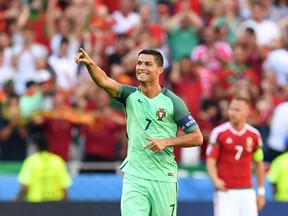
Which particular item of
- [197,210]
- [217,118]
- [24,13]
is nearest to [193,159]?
[217,118]

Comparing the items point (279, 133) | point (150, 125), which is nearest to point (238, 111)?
point (150, 125)

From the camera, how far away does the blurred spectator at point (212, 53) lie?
17.6 metres

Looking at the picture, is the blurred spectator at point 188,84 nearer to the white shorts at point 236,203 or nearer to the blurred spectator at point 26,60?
the blurred spectator at point 26,60

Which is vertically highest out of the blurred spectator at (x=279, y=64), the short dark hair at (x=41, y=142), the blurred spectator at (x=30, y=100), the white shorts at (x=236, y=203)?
the blurred spectator at (x=279, y=64)

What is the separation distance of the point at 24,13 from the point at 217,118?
4341 millimetres

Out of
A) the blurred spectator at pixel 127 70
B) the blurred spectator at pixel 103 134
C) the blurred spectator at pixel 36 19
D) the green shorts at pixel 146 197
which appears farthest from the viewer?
the blurred spectator at pixel 36 19

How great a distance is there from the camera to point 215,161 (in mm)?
12492

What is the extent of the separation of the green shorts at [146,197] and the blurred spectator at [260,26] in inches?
367

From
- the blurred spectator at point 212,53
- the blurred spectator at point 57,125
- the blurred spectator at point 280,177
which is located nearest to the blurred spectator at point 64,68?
the blurred spectator at point 57,125

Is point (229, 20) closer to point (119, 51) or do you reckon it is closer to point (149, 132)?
point (119, 51)

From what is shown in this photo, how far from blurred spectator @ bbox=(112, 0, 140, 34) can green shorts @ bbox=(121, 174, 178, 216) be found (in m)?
8.85

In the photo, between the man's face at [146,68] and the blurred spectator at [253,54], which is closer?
the man's face at [146,68]

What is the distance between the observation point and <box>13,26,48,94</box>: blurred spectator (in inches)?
672

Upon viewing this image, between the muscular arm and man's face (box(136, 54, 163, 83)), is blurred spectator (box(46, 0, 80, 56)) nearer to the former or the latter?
man's face (box(136, 54, 163, 83))
